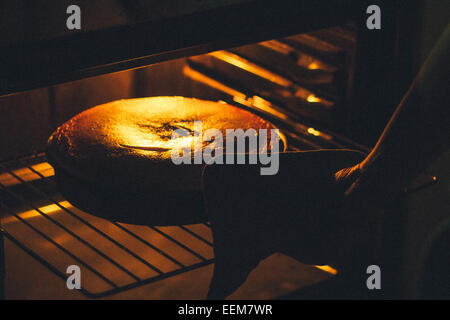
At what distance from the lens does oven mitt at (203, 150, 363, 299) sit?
932mm

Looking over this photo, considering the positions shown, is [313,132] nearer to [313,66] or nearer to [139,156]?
[313,66]

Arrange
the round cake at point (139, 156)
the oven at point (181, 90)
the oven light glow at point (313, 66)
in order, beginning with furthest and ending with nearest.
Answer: the oven light glow at point (313, 66) < the round cake at point (139, 156) < the oven at point (181, 90)

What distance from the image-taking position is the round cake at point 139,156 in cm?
108

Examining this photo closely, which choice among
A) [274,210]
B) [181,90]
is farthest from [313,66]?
[274,210]

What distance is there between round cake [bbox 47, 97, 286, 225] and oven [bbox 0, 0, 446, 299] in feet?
0.30

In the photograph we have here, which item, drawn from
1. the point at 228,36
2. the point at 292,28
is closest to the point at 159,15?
the point at 228,36

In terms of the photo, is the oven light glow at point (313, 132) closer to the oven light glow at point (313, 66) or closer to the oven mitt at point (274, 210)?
the oven light glow at point (313, 66)

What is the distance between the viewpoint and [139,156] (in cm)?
118

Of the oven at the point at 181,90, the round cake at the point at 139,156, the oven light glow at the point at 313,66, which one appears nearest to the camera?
the oven at the point at 181,90

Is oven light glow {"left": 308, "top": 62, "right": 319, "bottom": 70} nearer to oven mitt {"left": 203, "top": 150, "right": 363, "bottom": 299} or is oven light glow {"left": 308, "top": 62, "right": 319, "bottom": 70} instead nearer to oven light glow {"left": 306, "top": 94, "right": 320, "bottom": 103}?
oven light glow {"left": 306, "top": 94, "right": 320, "bottom": 103}

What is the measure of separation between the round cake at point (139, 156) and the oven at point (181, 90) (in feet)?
0.30

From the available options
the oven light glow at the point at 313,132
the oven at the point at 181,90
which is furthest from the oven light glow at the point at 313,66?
the oven light glow at the point at 313,132

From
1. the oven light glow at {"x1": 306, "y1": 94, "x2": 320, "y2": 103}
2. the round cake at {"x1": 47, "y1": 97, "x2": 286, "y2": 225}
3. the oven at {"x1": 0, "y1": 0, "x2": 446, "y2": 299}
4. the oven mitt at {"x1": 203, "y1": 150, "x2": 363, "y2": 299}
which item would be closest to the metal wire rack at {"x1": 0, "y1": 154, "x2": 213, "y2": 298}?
the oven at {"x1": 0, "y1": 0, "x2": 446, "y2": 299}
